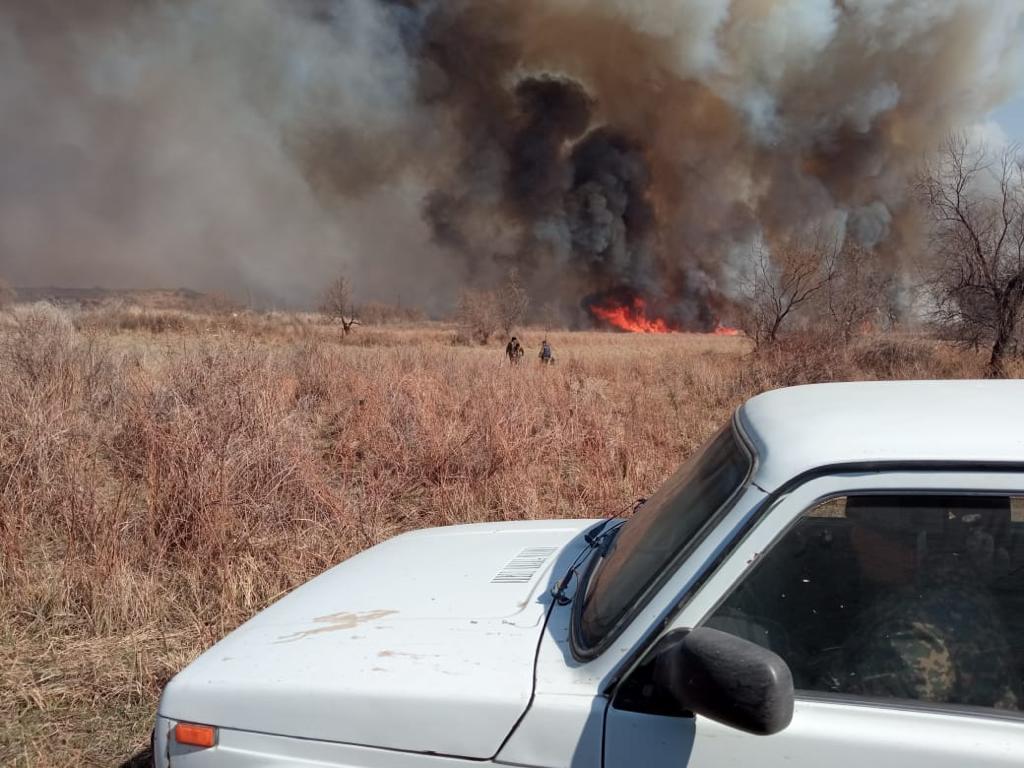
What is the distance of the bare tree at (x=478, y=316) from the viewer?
4184cm

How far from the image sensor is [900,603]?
1357 millimetres

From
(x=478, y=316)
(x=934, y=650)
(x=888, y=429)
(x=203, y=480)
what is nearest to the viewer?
(x=934, y=650)

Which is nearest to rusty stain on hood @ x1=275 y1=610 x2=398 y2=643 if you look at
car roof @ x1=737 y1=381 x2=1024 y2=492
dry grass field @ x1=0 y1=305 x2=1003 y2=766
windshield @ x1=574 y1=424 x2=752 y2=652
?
windshield @ x1=574 y1=424 x2=752 y2=652

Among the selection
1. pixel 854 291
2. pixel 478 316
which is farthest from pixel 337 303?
pixel 854 291

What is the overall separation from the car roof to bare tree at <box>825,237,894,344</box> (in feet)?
49.2

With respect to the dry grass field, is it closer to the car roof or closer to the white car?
the white car

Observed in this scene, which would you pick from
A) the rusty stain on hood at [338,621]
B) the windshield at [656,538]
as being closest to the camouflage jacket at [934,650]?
the windshield at [656,538]

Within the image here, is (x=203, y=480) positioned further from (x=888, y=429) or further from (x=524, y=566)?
(x=888, y=429)

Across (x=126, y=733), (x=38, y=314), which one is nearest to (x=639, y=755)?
(x=126, y=733)

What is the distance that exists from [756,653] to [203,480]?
13.9 feet

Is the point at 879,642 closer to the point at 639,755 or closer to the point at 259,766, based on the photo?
the point at 639,755

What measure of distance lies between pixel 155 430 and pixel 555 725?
5.19 metres

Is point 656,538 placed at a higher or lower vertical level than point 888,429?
lower

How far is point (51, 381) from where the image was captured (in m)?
7.53
